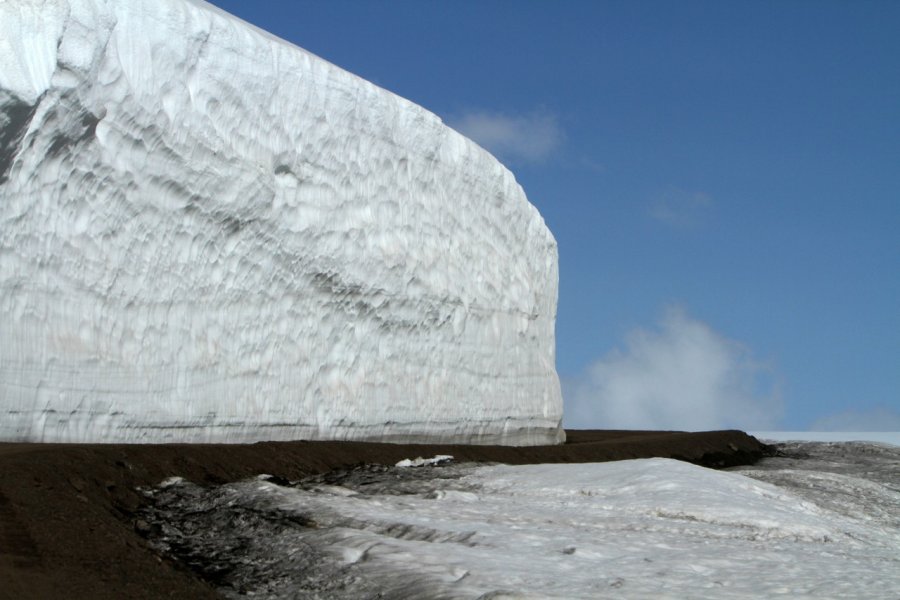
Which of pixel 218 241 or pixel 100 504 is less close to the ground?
pixel 218 241

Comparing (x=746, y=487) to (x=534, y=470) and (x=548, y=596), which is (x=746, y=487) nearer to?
(x=534, y=470)

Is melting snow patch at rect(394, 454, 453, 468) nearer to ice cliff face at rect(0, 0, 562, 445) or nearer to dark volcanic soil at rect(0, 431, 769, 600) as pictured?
dark volcanic soil at rect(0, 431, 769, 600)

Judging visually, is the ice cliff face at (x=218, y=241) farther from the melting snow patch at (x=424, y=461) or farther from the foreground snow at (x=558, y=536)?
the foreground snow at (x=558, y=536)

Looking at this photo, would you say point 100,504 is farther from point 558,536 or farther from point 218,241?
point 218,241

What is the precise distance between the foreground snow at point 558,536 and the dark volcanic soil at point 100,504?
439 mm

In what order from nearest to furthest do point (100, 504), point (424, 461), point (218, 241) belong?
point (100, 504) < point (218, 241) < point (424, 461)

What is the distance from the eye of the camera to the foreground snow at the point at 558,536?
19.1 ft

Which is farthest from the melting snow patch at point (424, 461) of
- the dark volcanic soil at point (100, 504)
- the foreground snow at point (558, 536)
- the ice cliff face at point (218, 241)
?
the ice cliff face at point (218, 241)

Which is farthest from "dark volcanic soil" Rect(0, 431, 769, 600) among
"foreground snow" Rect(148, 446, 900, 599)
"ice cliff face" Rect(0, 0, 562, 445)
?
"ice cliff face" Rect(0, 0, 562, 445)

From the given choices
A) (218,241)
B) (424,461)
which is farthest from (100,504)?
(424,461)

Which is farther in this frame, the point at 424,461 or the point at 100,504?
the point at 424,461

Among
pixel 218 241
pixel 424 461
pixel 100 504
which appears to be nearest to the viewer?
pixel 100 504

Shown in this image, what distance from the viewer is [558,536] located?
722cm

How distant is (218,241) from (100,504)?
13.5ft
